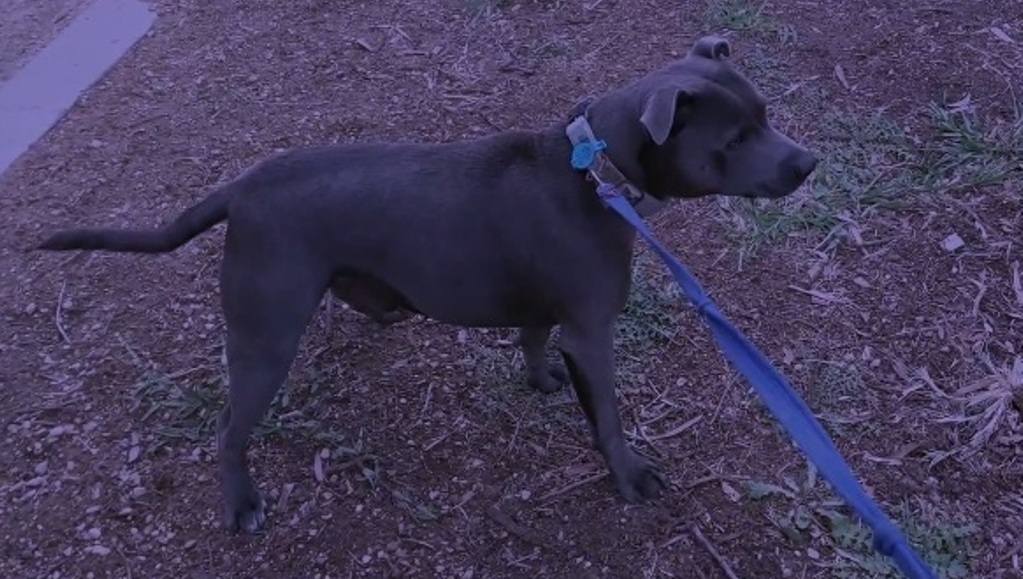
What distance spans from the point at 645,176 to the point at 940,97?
2781mm

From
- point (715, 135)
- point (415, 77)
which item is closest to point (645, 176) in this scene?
point (715, 135)

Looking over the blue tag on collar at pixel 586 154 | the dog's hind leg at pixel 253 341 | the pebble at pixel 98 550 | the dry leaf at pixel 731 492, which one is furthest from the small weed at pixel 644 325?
the pebble at pixel 98 550

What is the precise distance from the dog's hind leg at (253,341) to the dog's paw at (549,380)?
3.21ft

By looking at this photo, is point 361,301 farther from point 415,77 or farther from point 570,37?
point 570,37

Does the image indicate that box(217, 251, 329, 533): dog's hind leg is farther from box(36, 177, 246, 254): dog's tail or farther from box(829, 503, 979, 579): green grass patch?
box(829, 503, 979, 579): green grass patch

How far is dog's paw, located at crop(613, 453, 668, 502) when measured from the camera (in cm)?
348

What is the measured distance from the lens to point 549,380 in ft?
12.8

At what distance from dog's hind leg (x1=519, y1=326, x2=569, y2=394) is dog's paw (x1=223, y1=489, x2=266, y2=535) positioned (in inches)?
42.0

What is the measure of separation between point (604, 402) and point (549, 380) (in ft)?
1.90

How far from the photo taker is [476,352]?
161 inches

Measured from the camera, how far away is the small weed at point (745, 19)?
18.6 feet

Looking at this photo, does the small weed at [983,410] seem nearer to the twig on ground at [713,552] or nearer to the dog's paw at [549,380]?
the twig on ground at [713,552]

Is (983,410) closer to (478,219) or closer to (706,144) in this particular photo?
(706,144)

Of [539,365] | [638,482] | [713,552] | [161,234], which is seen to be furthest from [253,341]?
[713,552]
